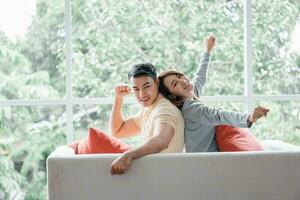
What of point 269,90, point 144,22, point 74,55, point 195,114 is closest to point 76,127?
point 74,55

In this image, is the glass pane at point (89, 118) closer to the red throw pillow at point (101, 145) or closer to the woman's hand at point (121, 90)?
the woman's hand at point (121, 90)

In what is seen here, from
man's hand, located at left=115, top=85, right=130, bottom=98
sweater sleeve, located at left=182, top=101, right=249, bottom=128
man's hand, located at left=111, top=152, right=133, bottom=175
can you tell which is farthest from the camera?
man's hand, located at left=115, top=85, right=130, bottom=98

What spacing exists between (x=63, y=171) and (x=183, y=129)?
70 cm

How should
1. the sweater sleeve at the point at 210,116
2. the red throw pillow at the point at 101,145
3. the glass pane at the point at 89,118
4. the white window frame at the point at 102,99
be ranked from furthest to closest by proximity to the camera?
the glass pane at the point at 89,118
the white window frame at the point at 102,99
the red throw pillow at the point at 101,145
the sweater sleeve at the point at 210,116

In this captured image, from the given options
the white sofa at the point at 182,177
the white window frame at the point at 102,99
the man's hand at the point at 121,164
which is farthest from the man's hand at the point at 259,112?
the white window frame at the point at 102,99

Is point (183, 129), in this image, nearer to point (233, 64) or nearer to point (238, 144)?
point (238, 144)

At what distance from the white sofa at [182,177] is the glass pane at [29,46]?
1.07m

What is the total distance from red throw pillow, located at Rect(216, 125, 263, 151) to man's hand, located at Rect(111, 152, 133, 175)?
587mm

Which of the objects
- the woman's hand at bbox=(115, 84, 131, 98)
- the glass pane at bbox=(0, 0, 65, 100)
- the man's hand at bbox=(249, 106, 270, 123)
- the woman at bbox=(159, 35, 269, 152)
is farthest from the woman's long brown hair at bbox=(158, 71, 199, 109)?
the glass pane at bbox=(0, 0, 65, 100)

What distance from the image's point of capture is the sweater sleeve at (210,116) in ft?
7.74

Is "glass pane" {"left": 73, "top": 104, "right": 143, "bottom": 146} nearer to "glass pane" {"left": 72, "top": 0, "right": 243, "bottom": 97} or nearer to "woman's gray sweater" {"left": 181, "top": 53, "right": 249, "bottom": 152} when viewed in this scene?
"glass pane" {"left": 72, "top": 0, "right": 243, "bottom": 97}

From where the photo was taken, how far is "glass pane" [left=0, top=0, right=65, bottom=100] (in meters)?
3.25

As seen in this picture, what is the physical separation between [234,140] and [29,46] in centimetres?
151

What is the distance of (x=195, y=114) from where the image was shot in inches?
101
